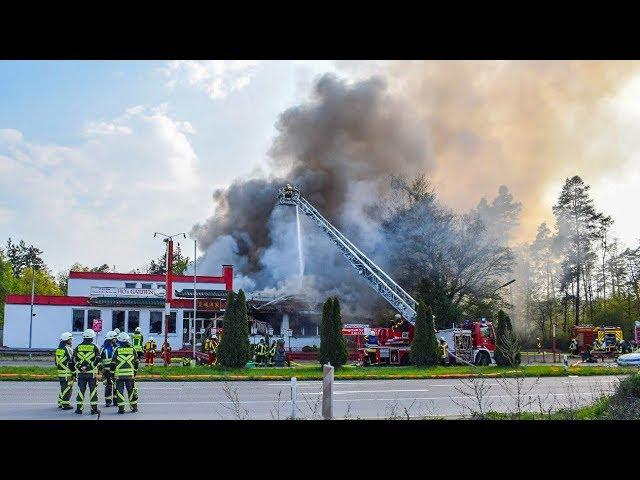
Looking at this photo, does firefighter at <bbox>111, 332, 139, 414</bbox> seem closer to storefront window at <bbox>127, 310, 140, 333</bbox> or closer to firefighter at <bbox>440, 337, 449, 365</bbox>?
firefighter at <bbox>440, 337, 449, 365</bbox>

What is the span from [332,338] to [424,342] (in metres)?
4.22

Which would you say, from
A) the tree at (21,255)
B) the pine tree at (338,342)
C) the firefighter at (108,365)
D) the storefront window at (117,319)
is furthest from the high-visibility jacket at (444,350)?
the tree at (21,255)

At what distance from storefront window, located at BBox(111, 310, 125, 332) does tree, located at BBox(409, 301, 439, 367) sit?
19321 millimetres

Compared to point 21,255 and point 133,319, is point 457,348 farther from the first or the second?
point 21,255

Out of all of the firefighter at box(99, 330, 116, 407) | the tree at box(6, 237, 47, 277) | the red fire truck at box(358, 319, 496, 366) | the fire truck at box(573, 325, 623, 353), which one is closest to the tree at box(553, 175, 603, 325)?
the fire truck at box(573, 325, 623, 353)

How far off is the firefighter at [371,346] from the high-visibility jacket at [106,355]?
15914 millimetres

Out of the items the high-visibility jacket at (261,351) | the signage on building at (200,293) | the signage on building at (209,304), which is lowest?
the high-visibility jacket at (261,351)

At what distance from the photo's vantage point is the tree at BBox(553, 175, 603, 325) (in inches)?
1834

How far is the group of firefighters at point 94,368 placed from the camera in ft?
41.3

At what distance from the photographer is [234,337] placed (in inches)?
912

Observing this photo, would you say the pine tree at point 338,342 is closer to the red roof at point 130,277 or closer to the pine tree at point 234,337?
the pine tree at point 234,337
